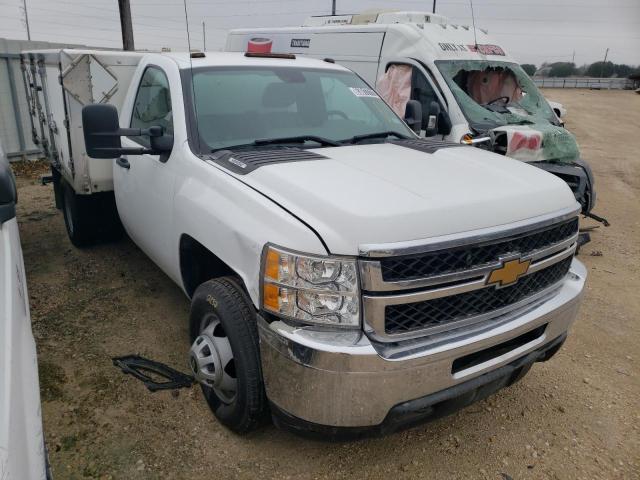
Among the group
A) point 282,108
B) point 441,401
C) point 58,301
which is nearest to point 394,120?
point 282,108

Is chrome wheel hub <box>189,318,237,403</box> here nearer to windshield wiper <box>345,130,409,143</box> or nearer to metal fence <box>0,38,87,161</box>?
windshield wiper <box>345,130,409,143</box>

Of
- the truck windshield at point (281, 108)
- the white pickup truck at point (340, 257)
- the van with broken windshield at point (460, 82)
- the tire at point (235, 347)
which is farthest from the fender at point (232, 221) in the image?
the van with broken windshield at point (460, 82)

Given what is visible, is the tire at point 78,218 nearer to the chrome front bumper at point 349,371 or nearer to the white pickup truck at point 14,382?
the white pickup truck at point 14,382

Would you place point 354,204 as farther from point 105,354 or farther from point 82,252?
point 82,252

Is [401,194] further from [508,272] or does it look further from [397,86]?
[397,86]

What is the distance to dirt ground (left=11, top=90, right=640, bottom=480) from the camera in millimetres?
2684

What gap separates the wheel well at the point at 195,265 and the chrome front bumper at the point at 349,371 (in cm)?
90

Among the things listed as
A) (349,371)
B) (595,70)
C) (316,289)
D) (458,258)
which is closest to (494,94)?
(458,258)

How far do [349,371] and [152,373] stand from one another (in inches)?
72.5

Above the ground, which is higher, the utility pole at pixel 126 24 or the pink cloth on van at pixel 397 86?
the utility pole at pixel 126 24

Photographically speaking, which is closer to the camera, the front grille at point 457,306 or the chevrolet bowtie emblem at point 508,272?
the front grille at point 457,306

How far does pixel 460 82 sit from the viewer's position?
299 inches

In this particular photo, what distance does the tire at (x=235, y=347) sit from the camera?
2471 mm

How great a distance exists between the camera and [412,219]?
86.2 inches
